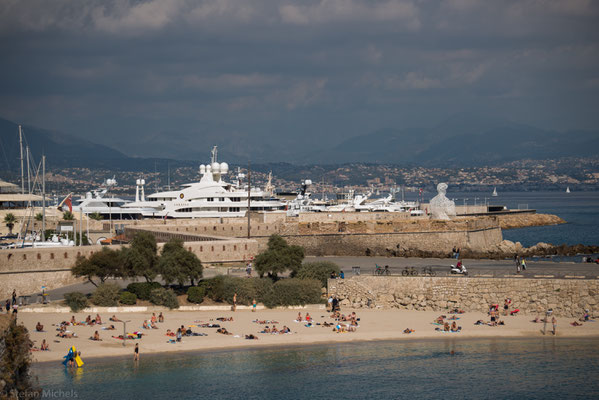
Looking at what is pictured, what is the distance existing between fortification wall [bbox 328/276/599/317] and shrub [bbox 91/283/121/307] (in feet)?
34.2

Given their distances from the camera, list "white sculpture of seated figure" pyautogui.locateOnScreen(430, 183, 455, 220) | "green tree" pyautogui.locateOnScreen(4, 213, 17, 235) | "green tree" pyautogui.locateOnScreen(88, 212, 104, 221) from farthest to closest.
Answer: "white sculpture of seated figure" pyautogui.locateOnScreen(430, 183, 455, 220)
"green tree" pyautogui.locateOnScreen(88, 212, 104, 221)
"green tree" pyautogui.locateOnScreen(4, 213, 17, 235)

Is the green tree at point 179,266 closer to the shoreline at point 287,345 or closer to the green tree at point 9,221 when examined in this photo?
the shoreline at point 287,345

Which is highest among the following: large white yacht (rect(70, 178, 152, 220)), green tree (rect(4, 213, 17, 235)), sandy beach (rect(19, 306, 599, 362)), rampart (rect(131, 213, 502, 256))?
large white yacht (rect(70, 178, 152, 220))

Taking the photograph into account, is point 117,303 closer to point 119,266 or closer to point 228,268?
point 119,266

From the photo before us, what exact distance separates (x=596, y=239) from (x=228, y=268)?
174 feet

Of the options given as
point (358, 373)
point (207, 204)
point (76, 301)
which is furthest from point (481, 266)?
point (207, 204)

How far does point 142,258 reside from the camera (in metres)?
38.2

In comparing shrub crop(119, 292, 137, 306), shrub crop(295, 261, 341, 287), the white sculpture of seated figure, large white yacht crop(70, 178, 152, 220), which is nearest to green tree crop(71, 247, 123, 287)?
shrub crop(119, 292, 137, 306)

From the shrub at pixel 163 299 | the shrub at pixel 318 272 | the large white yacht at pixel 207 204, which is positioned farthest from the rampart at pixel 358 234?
the shrub at pixel 163 299

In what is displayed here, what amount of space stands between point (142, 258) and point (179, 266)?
179 centimetres

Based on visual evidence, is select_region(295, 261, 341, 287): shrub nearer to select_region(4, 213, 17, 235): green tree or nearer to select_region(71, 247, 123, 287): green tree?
select_region(71, 247, 123, 287): green tree

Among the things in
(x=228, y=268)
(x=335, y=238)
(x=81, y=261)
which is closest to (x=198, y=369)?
(x=81, y=261)

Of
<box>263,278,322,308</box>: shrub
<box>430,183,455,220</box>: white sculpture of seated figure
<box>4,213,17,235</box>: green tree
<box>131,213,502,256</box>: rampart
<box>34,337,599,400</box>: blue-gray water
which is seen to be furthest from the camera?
<box>430,183,455,220</box>: white sculpture of seated figure

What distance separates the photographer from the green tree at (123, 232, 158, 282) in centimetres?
3816
